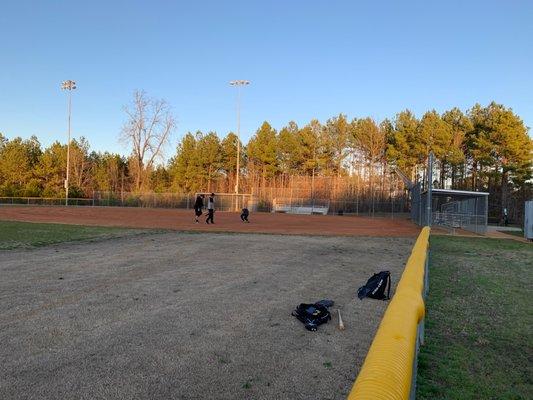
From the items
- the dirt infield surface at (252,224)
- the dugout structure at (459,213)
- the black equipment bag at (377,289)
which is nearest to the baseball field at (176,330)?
the black equipment bag at (377,289)

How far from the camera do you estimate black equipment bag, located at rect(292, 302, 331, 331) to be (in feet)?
20.0

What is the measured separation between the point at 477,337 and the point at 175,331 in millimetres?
3823

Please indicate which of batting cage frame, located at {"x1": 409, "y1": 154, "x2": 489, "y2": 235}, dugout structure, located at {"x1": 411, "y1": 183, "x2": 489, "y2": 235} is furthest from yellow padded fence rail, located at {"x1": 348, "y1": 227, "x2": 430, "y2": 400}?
dugout structure, located at {"x1": 411, "y1": 183, "x2": 489, "y2": 235}

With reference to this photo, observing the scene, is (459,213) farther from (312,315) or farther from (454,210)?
(312,315)

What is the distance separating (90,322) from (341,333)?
10.6 ft

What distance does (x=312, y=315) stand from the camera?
628cm

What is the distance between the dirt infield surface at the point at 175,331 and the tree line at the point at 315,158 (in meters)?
48.6

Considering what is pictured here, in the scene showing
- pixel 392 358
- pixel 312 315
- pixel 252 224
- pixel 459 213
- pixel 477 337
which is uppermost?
pixel 392 358

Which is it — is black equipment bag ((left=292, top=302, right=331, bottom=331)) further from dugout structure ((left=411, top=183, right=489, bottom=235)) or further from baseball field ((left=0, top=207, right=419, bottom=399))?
dugout structure ((left=411, top=183, right=489, bottom=235))

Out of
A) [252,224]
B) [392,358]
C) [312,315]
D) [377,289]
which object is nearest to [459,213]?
[252,224]

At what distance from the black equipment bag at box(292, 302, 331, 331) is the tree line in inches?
2004

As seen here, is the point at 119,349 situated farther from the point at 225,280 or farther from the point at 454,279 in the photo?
the point at 454,279


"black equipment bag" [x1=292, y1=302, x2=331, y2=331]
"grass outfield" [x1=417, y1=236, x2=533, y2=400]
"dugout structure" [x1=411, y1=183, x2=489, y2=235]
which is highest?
"dugout structure" [x1=411, y1=183, x2=489, y2=235]

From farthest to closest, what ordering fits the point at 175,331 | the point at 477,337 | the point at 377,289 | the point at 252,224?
the point at 252,224
the point at 377,289
the point at 477,337
the point at 175,331
